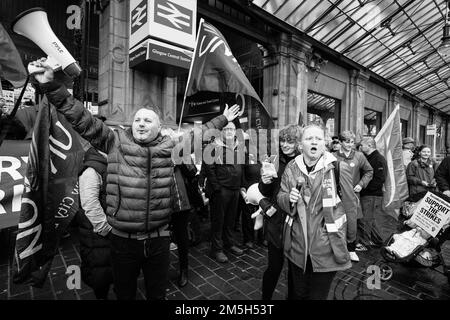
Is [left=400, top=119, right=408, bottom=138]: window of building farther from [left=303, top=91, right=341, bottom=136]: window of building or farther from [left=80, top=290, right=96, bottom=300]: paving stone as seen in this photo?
[left=80, top=290, right=96, bottom=300]: paving stone

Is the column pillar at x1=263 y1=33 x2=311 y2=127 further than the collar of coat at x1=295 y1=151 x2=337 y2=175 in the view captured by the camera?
Yes

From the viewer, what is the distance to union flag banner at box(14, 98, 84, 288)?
2.07 metres

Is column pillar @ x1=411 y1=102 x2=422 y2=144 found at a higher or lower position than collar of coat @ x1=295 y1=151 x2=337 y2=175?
higher

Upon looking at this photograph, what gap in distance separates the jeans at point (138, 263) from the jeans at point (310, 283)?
1122mm

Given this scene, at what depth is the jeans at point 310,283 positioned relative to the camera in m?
1.92

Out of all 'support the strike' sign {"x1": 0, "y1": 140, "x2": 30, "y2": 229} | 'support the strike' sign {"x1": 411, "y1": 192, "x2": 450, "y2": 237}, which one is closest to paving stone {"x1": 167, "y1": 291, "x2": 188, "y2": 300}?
'support the strike' sign {"x1": 0, "y1": 140, "x2": 30, "y2": 229}

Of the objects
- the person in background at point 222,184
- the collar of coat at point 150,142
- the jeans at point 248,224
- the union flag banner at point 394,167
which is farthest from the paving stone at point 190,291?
the union flag banner at point 394,167

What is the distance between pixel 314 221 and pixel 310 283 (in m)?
0.51

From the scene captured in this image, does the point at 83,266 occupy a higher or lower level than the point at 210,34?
lower

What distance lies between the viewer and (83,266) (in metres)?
2.29

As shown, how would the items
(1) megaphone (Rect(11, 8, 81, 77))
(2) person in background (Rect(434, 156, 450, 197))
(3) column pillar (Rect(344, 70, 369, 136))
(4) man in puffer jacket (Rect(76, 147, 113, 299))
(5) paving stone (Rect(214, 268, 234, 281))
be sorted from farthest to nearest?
(3) column pillar (Rect(344, 70, 369, 136)), (2) person in background (Rect(434, 156, 450, 197)), (5) paving stone (Rect(214, 268, 234, 281)), (4) man in puffer jacket (Rect(76, 147, 113, 299)), (1) megaphone (Rect(11, 8, 81, 77))

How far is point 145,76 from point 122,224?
5.50 metres
